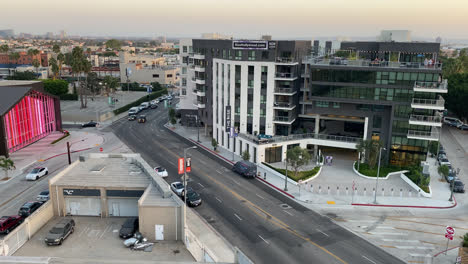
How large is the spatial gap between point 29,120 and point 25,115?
1693mm

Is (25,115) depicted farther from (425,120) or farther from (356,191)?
(425,120)

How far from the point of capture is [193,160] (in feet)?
207

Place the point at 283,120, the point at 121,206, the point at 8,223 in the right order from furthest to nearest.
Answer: the point at 283,120
the point at 8,223
the point at 121,206

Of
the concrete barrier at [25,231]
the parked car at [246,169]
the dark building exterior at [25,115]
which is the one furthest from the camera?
the dark building exterior at [25,115]

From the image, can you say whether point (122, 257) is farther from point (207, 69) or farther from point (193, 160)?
point (207, 69)

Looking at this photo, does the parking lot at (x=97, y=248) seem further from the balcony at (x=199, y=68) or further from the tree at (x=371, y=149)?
the balcony at (x=199, y=68)

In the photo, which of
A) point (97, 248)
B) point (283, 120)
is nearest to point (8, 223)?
point (97, 248)

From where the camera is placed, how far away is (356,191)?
49.6 m

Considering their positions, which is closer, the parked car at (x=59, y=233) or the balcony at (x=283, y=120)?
the parked car at (x=59, y=233)

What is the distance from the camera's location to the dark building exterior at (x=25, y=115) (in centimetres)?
6119

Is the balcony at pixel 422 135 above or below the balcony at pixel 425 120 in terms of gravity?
below

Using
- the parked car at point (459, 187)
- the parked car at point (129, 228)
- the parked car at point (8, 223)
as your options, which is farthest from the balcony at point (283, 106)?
the parked car at point (8, 223)

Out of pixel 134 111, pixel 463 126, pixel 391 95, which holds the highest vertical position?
pixel 391 95

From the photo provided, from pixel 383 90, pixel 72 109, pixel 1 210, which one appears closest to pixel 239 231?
pixel 1 210
